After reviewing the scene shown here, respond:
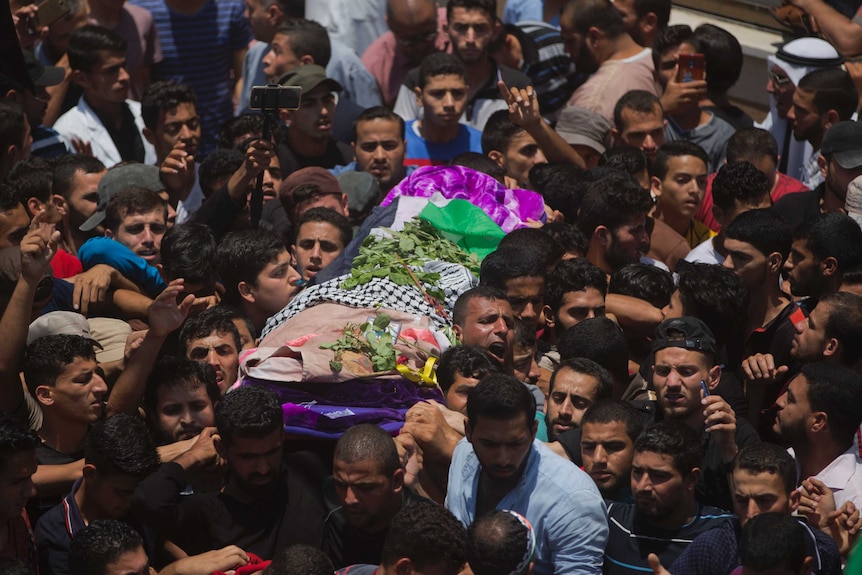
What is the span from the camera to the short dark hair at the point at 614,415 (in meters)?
6.26

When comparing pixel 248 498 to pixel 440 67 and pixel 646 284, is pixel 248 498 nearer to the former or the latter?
pixel 646 284

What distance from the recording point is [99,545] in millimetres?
5566

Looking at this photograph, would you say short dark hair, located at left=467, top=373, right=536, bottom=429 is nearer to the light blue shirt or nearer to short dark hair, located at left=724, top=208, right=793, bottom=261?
the light blue shirt

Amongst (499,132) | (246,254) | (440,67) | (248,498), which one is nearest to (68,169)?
(246,254)

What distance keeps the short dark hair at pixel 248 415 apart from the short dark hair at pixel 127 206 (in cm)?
194

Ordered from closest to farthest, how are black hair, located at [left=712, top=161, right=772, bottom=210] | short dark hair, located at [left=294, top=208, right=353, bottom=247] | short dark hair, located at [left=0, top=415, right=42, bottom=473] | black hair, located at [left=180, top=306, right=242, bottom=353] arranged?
1. short dark hair, located at [left=0, top=415, right=42, bottom=473]
2. black hair, located at [left=180, top=306, right=242, bottom=353]
3. short dark hair, located at [left=294, top=208, right=353, bottom=247]
4. black hair, located at [left=712, top=161, right=772, bottom=210]

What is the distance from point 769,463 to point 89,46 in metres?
5.39

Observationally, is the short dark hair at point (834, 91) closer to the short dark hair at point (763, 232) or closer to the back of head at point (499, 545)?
the short dark hair at point (763, 232)

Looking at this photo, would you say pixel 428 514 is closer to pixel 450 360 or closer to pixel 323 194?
pixel 450 360

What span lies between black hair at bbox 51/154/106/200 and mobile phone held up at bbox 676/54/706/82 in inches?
139

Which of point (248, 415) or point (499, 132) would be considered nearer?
point (248, 415)

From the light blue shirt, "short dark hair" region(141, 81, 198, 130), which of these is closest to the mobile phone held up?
"short dark hair" region(141, 81, 198, 130)

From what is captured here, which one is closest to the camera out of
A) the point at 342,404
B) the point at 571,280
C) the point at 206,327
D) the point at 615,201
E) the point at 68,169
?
the point at 342,404

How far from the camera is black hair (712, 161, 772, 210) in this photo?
8078 millimetres
